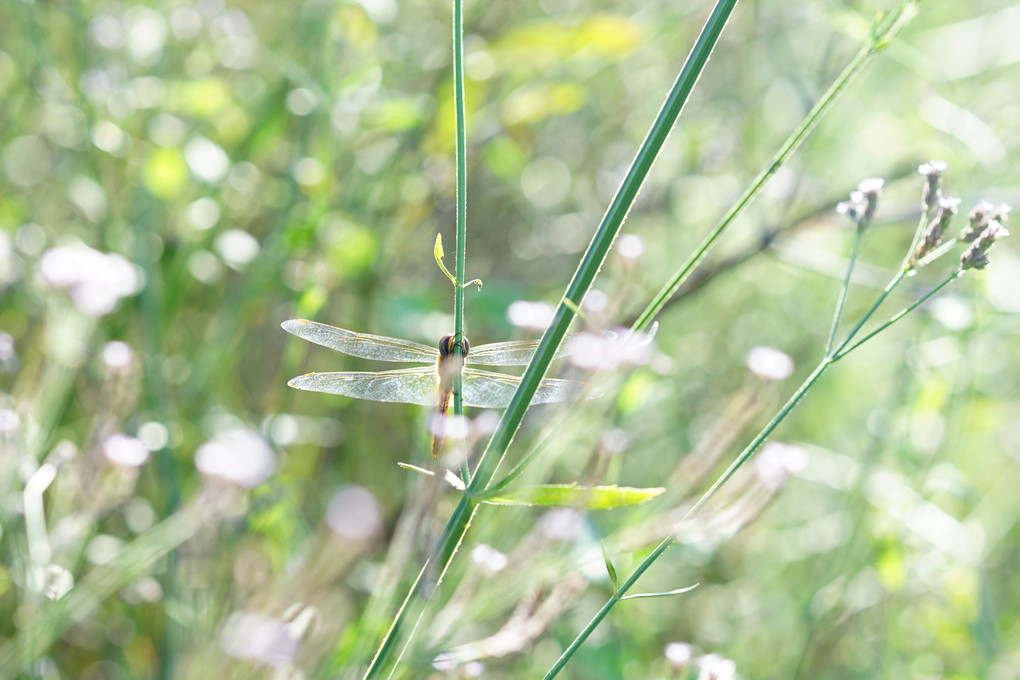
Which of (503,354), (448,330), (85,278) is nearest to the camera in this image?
(503,354)

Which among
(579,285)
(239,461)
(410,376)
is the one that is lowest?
(239,461)

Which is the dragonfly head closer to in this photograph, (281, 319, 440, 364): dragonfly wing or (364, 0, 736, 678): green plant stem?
(281, 319, 440, 364): dragonfly wing

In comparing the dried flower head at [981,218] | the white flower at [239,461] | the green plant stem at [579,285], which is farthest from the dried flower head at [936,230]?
the white flower at [239,461]

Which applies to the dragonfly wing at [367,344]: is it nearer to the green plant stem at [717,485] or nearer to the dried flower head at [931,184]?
the green plant stem at [717,485]

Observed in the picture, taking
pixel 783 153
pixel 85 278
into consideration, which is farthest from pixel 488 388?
pixel 85 278

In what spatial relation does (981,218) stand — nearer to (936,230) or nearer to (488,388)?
(936,230)

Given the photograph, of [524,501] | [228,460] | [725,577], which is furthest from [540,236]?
[524,501]

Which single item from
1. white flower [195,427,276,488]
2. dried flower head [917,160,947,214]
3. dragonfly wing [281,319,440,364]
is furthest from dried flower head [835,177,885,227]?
white flower [195,427,276,488]
